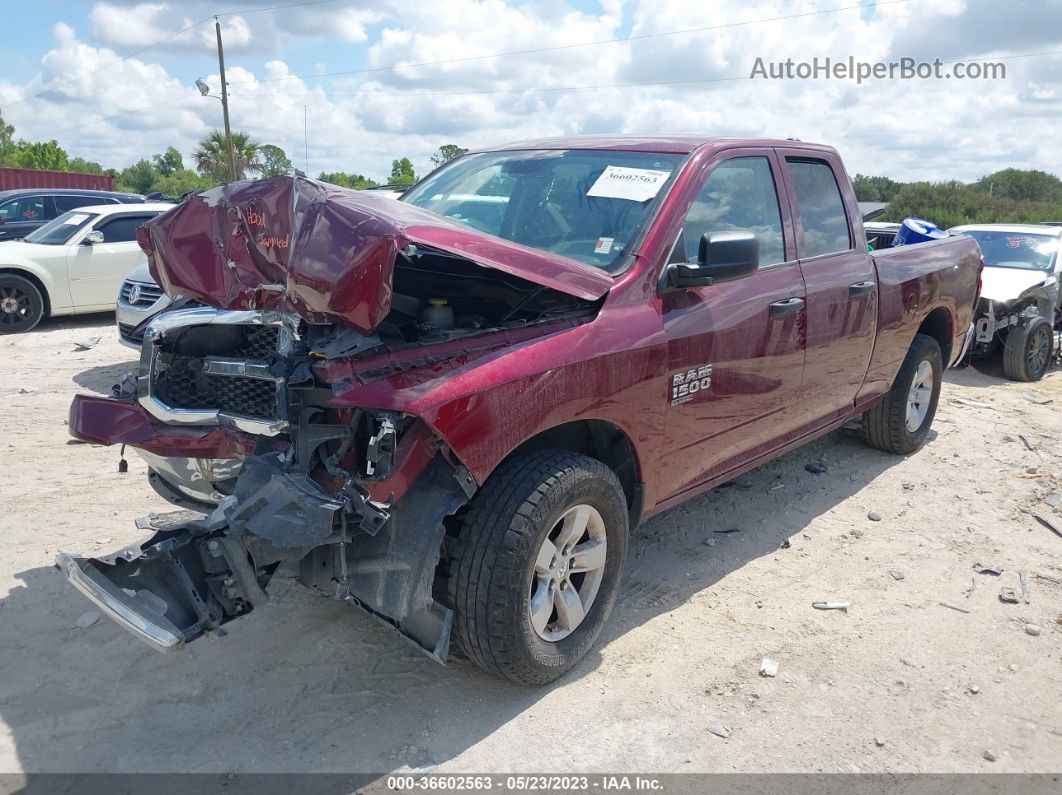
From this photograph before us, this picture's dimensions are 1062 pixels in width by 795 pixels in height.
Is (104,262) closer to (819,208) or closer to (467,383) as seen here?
(819,208)

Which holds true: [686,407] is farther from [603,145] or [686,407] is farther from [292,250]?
[292,250]

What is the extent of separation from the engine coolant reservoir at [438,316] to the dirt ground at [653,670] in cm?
140

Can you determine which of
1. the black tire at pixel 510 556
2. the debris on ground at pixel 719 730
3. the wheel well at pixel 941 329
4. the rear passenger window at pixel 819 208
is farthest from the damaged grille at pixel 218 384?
the wheel well at pixel 941 329

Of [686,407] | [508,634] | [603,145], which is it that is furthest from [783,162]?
[508,634]

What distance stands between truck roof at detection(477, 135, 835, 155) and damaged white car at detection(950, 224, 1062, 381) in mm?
6077

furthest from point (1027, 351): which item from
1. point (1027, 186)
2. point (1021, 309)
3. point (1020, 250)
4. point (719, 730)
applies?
point (1027, 186)

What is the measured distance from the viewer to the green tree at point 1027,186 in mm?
48312

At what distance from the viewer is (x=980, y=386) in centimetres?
929

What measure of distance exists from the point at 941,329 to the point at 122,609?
5.84 meters

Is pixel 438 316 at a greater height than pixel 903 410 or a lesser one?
greater

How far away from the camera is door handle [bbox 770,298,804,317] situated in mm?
4203

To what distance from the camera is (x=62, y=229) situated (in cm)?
1128

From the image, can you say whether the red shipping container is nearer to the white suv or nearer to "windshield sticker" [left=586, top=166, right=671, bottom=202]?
the white suv

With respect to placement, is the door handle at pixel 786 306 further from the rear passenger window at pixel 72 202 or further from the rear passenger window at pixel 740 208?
the rear passenger window at pixel 72 202
